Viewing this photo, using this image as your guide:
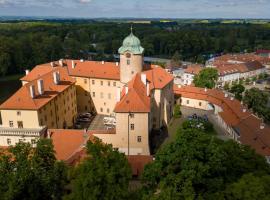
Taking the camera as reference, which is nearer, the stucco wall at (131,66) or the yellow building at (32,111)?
the yellow building at (32,111)

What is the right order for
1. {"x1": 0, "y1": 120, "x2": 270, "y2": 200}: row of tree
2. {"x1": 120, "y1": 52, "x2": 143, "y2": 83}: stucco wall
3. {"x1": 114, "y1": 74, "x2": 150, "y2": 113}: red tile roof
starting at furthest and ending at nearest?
{"x1": 120, "y1": 52, "x2": 143, "y2": 83}: stucco wall
{"x1": 114, "y1": 74, "x2": 150, "y2": 113}: red tile roof
{"x1": 0, "y1": 120, "x2": 270, "y2": 200}: row of tree

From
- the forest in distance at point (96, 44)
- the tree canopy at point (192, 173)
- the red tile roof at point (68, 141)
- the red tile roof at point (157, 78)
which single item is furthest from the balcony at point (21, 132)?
the forest in distance at point (96, 44)

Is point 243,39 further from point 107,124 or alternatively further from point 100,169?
point 100,169

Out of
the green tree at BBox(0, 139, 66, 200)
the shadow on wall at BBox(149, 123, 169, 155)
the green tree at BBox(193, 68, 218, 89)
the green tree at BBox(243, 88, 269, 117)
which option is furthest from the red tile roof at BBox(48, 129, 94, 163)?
the green tree at BBox(193, 68, 218, 89)

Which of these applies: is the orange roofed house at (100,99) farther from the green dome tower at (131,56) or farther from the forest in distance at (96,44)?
the forest in distance at (96,44)

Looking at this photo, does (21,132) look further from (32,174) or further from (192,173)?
(192,173)

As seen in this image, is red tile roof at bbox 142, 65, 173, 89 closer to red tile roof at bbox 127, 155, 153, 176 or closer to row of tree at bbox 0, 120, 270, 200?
red tile roof at bbox 127, 155, 153, 176

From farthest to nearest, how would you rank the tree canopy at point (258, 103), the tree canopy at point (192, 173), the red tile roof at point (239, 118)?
the tree canopy at point (258, 103)
the red tile roof at point (239, 118)
the tree canopy at point (192, 173)

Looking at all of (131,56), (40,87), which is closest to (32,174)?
(40,87)

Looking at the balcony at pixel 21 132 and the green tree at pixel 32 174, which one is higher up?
the green tree at pixel 32 174
